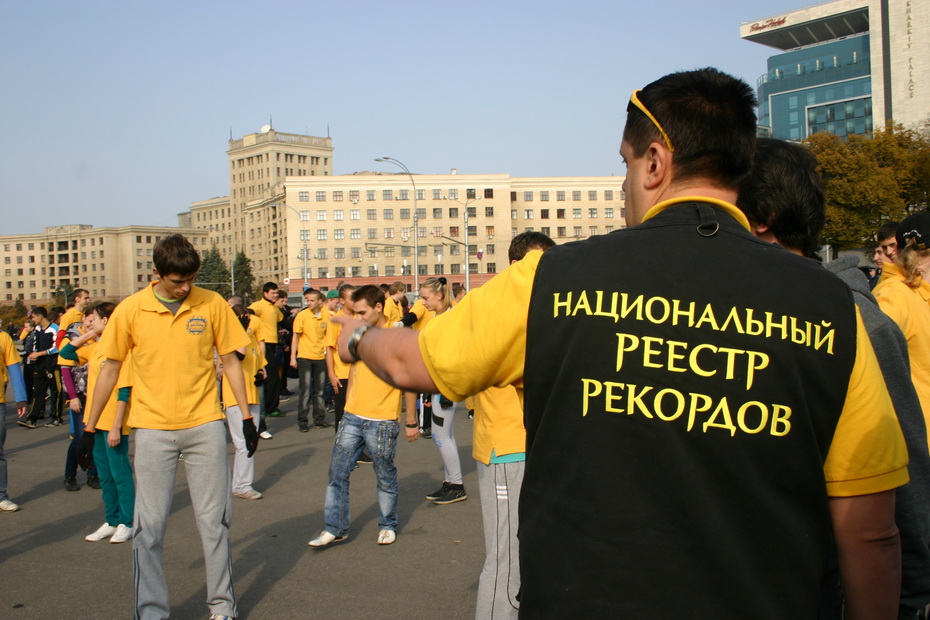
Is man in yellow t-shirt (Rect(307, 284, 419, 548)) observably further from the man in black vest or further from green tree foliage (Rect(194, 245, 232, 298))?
green tree foliage (Rect(194, 245, 232, 298))

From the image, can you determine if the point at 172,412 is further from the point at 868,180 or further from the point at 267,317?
the point at 868,180

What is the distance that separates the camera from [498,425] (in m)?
4.06

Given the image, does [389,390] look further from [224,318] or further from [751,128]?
[751,128]

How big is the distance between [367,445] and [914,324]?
417 centimetres

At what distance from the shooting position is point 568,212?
109 m

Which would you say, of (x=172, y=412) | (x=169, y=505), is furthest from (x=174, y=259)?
(x=169, y=505)

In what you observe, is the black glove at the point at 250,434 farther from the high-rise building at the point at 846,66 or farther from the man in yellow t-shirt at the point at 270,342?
the high-rise building at the point at 846,66

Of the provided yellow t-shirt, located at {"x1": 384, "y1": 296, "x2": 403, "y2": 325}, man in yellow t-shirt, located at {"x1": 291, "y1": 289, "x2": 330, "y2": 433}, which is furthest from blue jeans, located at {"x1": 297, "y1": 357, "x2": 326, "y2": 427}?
yellow t-shirt, located at {"x1": 384, "y1": 296, "x2": 403, "y2": 325}

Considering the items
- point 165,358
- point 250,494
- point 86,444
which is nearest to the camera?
point 165,358

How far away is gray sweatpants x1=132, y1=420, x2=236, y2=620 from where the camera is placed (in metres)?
4.41

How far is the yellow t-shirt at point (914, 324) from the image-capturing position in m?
3.27

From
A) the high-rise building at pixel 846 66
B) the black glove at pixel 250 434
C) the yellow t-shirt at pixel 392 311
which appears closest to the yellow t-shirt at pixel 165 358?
the black glove at pixel 250 434

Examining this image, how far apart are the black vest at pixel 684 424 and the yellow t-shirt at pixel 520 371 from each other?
0.04 meters

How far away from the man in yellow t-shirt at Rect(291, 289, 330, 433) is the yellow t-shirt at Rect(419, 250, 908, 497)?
11.5 metres
